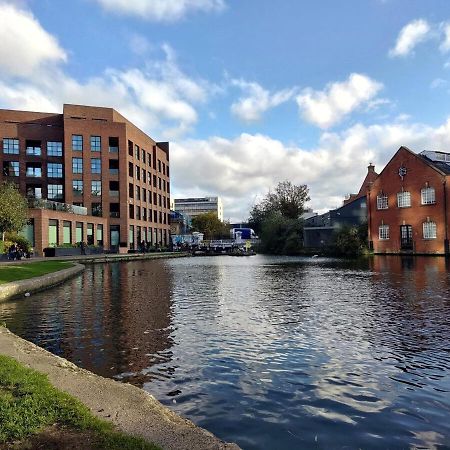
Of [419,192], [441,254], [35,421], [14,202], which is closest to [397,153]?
[419,192]

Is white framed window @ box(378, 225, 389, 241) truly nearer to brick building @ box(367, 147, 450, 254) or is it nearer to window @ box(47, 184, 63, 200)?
brick building @ box(367, 147, 450, 254)

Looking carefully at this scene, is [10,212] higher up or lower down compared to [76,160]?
lower down

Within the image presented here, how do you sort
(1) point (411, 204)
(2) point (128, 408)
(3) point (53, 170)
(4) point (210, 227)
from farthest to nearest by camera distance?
(4) point (210, 227) → (3) point (53, 170) → (1) point (411, 204) → (2) point (128, 408)

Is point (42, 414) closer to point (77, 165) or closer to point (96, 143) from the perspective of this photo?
point (77, 165)

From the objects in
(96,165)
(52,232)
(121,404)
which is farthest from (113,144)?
(121,404)

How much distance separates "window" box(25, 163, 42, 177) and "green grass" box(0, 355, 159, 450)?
70362 mm

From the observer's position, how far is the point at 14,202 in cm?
3947

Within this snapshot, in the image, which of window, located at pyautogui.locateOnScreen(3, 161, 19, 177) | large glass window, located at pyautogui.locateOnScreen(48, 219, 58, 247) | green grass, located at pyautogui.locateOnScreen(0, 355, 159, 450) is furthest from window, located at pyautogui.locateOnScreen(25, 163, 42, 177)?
green grass, located at pyautogui.locateOnScreen(0, 355, 159, 450)

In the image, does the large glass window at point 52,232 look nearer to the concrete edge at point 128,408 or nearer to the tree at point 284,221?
the tree at point 284,221

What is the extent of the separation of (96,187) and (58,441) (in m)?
69.2

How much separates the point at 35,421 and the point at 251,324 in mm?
7917

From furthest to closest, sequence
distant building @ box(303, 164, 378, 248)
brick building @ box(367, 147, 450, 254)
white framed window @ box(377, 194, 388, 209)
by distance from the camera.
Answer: distant building @ box(303, 164, 378, 248), white framed window @ box(377, 194, 388, 209), brick building @ box(367, 147, 450, 254)

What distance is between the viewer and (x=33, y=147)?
229 ft

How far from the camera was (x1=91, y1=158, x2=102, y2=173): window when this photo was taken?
6969 centimetres
